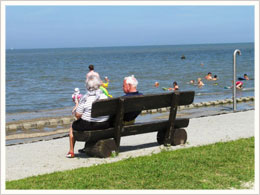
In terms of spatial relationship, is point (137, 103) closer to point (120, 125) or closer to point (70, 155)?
point (120, 125)

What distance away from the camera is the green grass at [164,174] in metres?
5.44

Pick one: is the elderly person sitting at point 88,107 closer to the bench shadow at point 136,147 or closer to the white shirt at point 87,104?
the white shirt at point 87,104

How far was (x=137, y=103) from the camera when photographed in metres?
7.66

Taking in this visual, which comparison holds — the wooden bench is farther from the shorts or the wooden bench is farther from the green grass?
the green grass

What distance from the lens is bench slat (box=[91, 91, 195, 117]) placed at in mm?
7199

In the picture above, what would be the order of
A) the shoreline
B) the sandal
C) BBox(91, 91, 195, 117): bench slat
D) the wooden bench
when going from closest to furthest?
BBox(91, 91, 195, 117): bench slat → the wooden bench → the sandal → the shoreline

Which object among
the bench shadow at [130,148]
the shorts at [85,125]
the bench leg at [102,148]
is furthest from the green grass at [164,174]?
the bench shadow at [130,148]

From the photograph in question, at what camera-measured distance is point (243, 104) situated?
18453mm

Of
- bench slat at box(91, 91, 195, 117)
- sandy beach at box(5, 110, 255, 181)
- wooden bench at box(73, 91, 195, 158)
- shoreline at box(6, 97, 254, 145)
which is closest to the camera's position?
sandy beach at box(5, 110, 255, 181)

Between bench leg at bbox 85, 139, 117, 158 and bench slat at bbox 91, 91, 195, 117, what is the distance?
0.47m

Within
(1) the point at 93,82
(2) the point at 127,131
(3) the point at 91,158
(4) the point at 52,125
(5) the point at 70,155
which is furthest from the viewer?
(4) the point at 52,125

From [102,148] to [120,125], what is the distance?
459 millimetres

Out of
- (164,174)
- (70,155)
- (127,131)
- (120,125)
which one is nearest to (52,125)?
(70,155)

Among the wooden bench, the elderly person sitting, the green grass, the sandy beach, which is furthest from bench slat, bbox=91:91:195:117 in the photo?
the green grass
